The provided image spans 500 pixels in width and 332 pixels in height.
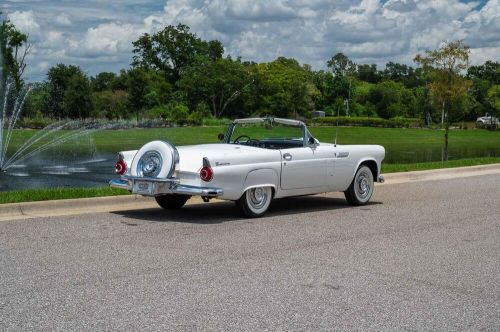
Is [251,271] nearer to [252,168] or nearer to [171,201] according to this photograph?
[252,168]

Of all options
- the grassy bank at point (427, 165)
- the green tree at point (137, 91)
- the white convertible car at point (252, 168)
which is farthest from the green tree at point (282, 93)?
the white convertible car at point (252, 168)

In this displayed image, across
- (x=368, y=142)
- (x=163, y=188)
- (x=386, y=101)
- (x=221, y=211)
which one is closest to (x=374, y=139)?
(x=368, y=142)

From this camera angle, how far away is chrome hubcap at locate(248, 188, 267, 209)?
35.7 ft

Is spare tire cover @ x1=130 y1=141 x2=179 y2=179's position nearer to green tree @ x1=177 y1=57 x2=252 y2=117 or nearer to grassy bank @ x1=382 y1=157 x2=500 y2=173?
grassy bank @ x1=382 y1=157 x2=500 y2=173

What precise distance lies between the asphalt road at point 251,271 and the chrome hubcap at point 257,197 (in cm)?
24

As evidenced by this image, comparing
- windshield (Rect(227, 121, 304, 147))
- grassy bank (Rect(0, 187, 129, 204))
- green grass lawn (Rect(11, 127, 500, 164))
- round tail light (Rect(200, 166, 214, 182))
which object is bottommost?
green grass lawn (Rect(11, 127, 500, 164))

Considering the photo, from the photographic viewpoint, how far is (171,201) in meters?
11.7

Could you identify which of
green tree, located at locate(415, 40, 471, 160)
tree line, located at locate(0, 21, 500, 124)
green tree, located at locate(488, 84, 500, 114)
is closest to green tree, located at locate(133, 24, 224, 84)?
tree line, located at locate(0, 21, 500, 124)

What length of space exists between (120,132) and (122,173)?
35.7 m

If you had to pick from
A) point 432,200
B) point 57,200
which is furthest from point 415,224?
point 57,200

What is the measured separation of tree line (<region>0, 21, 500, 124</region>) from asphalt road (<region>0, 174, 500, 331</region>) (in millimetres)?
21183

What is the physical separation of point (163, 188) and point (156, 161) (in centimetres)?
44

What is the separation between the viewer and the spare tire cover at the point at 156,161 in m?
10.4

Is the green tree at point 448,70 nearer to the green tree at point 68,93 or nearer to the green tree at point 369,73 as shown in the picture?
the green tree at point 68,93
